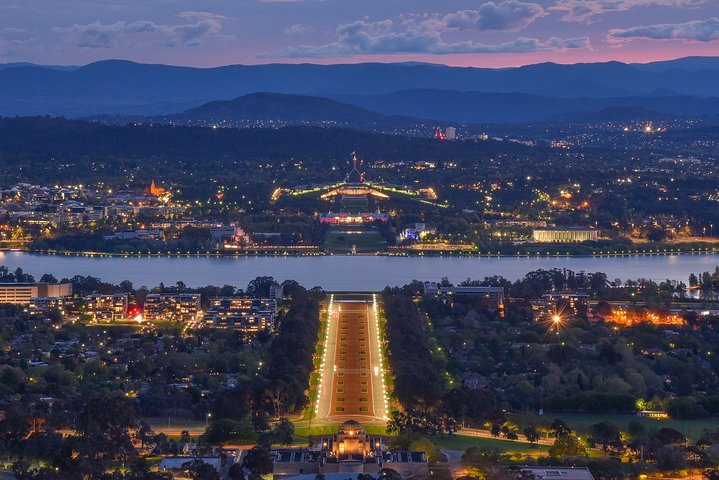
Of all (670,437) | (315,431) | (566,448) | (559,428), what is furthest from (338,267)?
(566,448)

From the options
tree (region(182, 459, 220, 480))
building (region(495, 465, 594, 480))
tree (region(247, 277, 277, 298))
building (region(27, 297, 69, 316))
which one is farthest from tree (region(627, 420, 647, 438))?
building (region(27, 297, 69, 316))

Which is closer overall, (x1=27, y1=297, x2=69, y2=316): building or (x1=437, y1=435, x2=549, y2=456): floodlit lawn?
(x1=437, y1=435, x2=549, y2=456): floodlit lawn

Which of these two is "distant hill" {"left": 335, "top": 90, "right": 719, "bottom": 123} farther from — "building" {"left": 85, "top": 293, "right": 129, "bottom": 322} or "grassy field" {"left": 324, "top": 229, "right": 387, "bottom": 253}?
"building" {"left": 85, "top": 293, "right": 129, "bottom": 322}

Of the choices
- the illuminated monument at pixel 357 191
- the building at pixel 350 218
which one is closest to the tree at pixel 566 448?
the building at pixel 350 218

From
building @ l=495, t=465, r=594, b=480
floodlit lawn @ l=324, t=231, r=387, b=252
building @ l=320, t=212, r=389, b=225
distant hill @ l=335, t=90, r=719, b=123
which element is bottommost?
building @ l=495, t=465, r=594, b=480

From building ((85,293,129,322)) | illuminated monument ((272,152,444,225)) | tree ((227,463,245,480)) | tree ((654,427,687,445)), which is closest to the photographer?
tree ((227,463,245,480))

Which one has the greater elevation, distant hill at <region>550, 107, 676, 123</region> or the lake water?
distant hill at <region>550, 107, 676, 123</region>

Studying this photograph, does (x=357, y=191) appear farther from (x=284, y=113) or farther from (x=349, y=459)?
(x=284, y=113)
